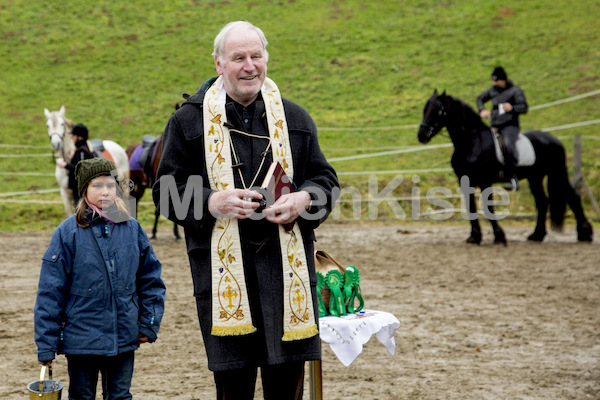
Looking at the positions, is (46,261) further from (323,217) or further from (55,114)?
(55,114)

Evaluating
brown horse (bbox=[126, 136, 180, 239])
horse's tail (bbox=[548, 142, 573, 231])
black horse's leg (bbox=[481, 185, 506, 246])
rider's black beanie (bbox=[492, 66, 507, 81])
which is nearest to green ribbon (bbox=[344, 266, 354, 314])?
brown horse (bbox=[126, 136, 180, 239])

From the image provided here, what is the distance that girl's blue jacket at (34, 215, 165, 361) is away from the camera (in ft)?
9.02

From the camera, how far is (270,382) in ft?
7.85

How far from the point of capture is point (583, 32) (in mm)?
23781

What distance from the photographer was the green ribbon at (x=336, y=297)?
3227 millimetres

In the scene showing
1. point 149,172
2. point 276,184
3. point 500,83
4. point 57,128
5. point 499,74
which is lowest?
point 276,184

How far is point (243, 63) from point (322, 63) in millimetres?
23793

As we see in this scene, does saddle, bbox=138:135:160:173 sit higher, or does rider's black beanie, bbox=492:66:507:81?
rider's black beanie, bbox=492:66:507:81

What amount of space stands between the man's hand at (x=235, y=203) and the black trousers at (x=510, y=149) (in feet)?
27.9

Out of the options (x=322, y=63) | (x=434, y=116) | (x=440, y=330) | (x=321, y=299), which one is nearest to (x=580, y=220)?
(x=434, y=116)

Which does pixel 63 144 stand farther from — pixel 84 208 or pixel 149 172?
pixel 84 208

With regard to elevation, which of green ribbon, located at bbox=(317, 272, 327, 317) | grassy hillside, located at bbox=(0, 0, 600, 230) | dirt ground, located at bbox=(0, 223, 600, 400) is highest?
grassy hillside, located at bbox=(0, 0, 600, 230)

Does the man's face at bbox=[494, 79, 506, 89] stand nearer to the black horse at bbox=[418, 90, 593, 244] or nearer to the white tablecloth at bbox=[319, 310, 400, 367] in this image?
the black horse at bbox=[418, 90, 593, 244]

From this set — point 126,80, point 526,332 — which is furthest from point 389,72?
point 526,332
